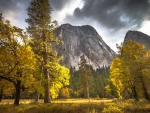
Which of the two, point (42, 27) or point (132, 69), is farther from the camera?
point (42, 27)

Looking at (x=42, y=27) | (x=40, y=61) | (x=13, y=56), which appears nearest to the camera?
(x=13, y=56)

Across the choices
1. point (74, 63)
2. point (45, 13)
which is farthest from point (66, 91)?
point (74, 63)

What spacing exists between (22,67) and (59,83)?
647cm

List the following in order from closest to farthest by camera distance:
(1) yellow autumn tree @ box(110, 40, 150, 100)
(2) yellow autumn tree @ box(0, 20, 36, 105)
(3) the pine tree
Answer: (2) yellow autumn tree @ box(0, 20, 36, 105) < (3) the pine tree < (1) yellow autumn tree @ box(110, 40, 150, 100)

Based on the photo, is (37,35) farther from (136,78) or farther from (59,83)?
(136,78)

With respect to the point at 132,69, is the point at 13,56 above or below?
above

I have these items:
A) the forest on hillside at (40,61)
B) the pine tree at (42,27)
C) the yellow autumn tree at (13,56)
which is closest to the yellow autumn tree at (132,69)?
the forest on hillside at (40,61)

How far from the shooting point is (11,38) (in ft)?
47.6

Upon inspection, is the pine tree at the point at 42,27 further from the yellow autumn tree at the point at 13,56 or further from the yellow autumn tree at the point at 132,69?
the yellow autumn tree at the point at 132,69

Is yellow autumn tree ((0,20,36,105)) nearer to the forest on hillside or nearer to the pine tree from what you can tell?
the forest on hillside

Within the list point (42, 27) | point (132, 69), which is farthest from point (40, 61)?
point (132, 69)

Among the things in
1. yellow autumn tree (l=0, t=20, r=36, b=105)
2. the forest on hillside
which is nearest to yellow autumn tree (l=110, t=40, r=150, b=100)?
the forest on hillside

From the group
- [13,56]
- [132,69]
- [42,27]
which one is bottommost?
[132,69]

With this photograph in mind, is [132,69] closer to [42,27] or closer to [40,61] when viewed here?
[40,61]
